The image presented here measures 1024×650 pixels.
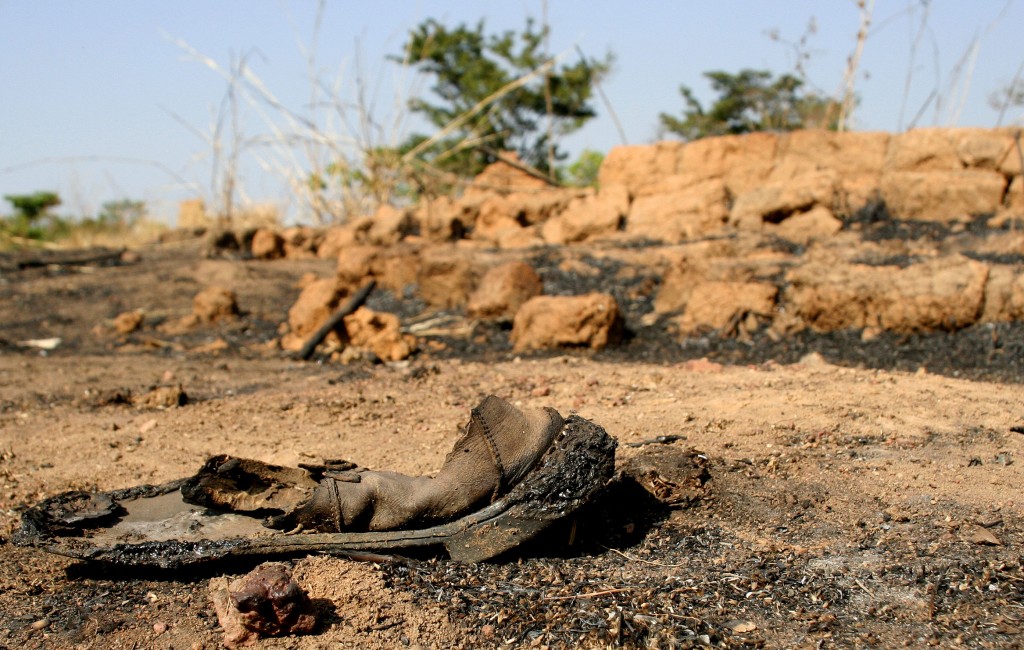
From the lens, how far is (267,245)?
31.0 ft

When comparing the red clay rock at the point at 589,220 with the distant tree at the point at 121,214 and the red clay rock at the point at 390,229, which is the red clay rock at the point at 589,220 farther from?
the distant tree at the point at 121,214

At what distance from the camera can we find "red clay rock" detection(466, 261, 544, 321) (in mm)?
6129

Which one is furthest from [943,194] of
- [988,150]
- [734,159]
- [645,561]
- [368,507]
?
[368,507]

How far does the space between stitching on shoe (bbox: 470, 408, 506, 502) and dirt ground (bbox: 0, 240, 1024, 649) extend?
0.56 feet

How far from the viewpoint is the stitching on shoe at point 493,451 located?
2479 mm

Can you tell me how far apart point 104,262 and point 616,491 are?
835 centimetres

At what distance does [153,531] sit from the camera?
2541 millimetres

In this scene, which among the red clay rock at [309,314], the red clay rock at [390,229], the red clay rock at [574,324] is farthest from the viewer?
the red clay rock at [390,229]

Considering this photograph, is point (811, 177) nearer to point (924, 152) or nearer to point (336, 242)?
point (924, 152)

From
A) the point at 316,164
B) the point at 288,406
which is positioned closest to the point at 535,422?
the point at 288,406

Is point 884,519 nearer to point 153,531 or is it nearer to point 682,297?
point 153,531

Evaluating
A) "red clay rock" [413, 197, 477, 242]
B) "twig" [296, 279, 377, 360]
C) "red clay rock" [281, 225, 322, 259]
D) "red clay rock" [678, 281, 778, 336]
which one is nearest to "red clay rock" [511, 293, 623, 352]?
"red clay rock" [678, 281, 778, 336]

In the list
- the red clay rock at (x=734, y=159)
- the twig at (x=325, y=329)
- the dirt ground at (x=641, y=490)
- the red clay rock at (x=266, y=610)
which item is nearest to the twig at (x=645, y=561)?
the dirt ground at (x=641, y=490)

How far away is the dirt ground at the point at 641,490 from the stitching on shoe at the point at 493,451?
0.56ft
